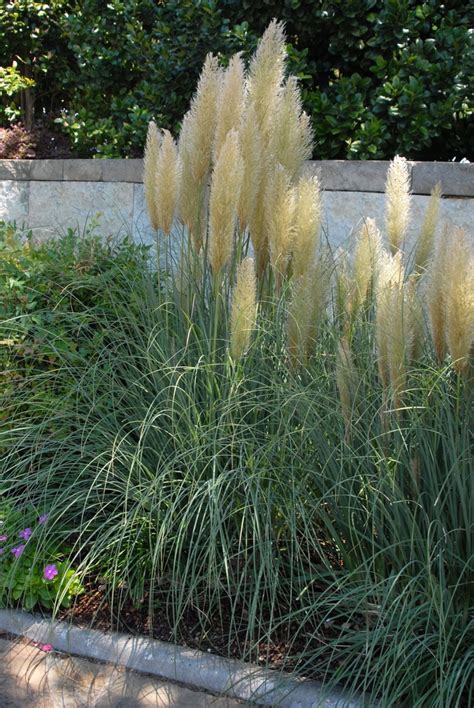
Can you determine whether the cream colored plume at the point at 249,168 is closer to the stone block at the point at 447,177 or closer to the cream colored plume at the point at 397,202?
the cream colored plume at the point at 397,202

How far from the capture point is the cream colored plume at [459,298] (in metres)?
2.72

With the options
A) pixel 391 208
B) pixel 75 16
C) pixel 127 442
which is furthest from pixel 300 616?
pixel 75 16

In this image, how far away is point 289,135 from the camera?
3672mm

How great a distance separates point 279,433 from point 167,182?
4.21 feet

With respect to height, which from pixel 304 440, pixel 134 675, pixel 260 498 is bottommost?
pixel 134 675

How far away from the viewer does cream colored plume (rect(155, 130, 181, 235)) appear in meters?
3.77

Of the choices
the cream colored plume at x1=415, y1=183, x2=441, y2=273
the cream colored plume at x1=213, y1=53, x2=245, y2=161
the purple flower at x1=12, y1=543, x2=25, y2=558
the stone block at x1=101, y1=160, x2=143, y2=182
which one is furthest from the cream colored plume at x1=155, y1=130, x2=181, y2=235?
the stone block at x1=101, y1=160, x2=143, y2=182

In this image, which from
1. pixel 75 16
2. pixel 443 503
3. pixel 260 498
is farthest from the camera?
pixel 75 16

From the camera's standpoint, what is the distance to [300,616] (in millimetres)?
3240

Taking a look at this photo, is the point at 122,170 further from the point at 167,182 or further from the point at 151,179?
the point at 167,182

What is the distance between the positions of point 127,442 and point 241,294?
75cm

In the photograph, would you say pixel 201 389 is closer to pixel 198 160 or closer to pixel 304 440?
pixel 304 440

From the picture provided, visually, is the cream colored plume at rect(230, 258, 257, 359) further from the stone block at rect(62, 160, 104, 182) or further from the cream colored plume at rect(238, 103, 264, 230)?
the stone block at rect(62, 160, 104, 182)

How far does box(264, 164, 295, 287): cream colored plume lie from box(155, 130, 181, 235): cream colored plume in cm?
48
